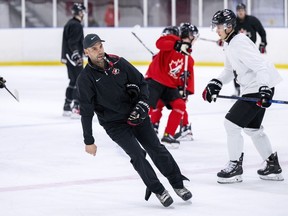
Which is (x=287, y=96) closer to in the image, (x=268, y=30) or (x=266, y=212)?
(x=268, y=30)

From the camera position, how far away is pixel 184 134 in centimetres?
757

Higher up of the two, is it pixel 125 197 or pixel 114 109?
pixel 114 109

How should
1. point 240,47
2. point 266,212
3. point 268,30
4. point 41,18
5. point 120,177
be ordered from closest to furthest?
1. point 266,212
2. point 240,47
3. point 120,177
4. point 268,30
5. point 41,18

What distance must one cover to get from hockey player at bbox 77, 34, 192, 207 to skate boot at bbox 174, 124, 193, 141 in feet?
8.85

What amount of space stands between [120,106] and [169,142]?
240cm

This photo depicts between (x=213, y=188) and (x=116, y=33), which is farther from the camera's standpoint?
(x=116, y=33)

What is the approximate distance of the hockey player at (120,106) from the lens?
4.65 m

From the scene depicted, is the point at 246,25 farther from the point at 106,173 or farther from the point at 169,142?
the point at 106,173

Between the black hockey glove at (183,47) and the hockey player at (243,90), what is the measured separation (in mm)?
1359

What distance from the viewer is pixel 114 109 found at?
15.5ft

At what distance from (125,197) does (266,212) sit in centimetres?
92

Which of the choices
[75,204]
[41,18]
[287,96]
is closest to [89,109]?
[75,204]

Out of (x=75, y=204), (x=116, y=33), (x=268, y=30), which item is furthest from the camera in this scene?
(x=116, y=33)

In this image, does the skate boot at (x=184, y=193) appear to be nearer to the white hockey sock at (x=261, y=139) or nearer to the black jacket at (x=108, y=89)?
the black jacket at (x=108, y=89)
